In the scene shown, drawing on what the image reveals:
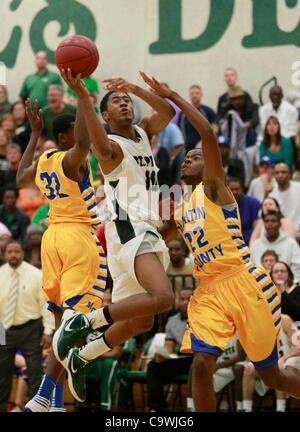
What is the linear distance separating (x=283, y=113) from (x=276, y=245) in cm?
345

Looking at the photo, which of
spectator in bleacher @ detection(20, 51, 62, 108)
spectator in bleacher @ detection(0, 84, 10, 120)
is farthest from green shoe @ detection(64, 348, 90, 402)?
spectator in bleacher @ detection(0, 84, 10, 120)

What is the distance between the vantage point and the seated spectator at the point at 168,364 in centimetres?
927

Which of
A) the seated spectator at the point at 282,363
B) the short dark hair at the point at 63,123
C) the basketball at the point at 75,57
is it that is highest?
the basketball at the point at 75,57

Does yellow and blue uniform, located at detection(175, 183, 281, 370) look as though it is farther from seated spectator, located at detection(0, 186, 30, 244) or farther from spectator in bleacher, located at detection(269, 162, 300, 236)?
seated spectator, located at detection(0, 186, 30, 244)

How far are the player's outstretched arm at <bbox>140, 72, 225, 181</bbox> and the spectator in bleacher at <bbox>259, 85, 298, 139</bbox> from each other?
21.9 feet

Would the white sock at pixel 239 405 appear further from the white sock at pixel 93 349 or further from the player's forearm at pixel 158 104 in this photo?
the player's forearm at pixel 158 104

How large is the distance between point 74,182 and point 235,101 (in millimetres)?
A: 7060

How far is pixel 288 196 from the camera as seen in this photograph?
1100 centimetres

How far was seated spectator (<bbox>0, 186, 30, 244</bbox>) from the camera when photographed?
1176 centimetres

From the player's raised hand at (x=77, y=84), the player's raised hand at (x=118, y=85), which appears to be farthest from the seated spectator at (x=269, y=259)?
the player's raised hand at (x=77, y=84)

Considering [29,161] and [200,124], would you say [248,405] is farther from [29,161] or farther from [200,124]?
[200,124]

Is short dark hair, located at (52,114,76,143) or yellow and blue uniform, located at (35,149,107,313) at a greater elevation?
short dark hair, located at (52,114,76,143)
